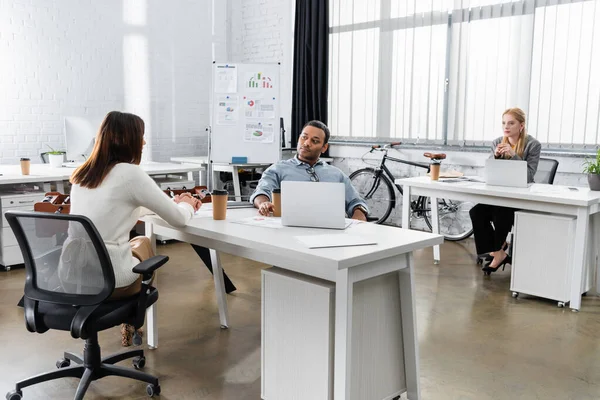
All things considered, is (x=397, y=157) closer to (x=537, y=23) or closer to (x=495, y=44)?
(x=495, y=44)

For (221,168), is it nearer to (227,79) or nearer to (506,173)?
(227,79)

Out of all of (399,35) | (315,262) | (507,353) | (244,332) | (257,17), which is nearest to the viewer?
(315,262)

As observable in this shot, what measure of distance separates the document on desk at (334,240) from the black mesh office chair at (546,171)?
266 centimetres

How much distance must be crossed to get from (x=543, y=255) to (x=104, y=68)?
16.2ft

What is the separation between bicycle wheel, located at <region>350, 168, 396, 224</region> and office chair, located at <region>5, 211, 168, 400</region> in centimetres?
410

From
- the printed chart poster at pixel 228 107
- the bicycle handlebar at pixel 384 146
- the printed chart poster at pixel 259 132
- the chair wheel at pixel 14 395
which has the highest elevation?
the printed chart poster at pixel 228 107

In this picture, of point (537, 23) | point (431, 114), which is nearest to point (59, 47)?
point (431, 114)

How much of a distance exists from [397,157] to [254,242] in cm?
414

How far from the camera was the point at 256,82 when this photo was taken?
524 centimetres

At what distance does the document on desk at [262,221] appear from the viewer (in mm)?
2459

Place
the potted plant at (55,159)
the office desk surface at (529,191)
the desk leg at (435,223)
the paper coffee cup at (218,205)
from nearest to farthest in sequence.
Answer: the paper coffee cup at (218,205)
the office desk surface at (529,191)
the desk leg at (435,223)
the potted plant at (55,159)

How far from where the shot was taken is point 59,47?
6.00 m

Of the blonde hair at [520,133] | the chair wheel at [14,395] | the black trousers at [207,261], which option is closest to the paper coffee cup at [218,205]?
the chair wheel at [14,395]

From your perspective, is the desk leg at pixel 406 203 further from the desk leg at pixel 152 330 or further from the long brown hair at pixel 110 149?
the long brown hair at pixel 110 149
